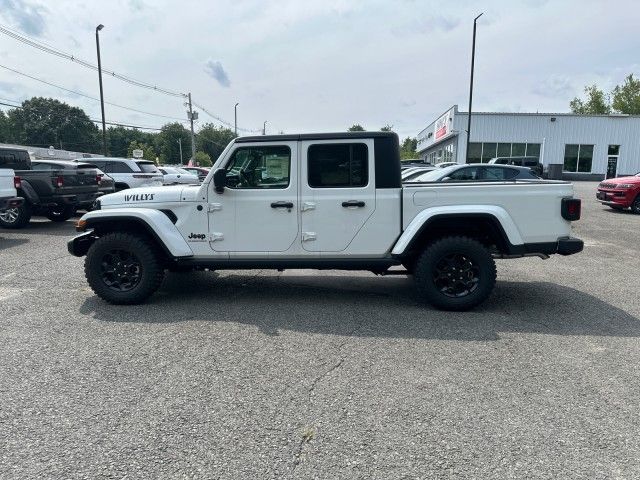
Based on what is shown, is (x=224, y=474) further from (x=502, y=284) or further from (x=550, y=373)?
(x=502, y=284)

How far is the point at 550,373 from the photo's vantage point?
11.9 feet

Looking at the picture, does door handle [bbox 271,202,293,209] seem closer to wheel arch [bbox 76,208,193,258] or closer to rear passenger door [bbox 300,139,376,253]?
rear passenger door [bbox 300,139,376,253]

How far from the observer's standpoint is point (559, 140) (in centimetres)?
3722

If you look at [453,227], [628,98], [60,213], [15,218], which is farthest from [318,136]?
[628,98]

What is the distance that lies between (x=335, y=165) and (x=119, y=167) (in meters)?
12.4

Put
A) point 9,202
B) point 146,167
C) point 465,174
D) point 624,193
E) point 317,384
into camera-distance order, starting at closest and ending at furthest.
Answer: point 317,384 < point 9,202 < point 465,174 < point 624,193 < point 146,167

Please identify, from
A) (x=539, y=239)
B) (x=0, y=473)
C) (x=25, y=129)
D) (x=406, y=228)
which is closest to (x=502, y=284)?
(x=539, y=239)

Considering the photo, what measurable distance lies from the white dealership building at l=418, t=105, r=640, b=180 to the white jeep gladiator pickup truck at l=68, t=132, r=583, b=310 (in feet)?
110

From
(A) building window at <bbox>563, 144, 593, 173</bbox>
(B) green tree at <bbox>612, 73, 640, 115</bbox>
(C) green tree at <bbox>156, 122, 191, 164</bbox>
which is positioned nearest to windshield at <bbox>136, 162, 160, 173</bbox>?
(A) building window at <bbox>563, 144, 593, 173</bbox>

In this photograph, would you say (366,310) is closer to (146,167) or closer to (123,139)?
(146,167)

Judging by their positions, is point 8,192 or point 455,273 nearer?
point 455,273

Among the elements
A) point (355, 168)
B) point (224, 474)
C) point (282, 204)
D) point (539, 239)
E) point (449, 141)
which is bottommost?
point (224, 474)

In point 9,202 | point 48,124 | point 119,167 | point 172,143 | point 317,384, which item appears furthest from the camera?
point 172,143

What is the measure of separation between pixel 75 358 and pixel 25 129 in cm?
10892
